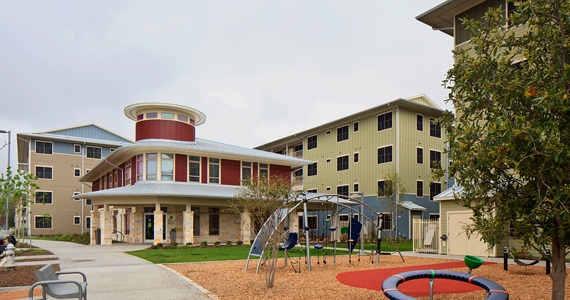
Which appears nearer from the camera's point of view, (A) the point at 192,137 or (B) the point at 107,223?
(B) the point at 107,223

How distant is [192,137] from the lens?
105ft

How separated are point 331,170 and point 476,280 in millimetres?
32080

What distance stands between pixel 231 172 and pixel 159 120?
616 centimetres

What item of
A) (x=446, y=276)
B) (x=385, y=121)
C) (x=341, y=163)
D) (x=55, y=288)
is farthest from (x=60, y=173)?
(x=446, y=276)

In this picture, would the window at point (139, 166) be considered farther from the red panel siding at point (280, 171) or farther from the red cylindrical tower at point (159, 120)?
the red panel siding at point (280, 171)

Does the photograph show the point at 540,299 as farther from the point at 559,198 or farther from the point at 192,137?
the point at 192,137

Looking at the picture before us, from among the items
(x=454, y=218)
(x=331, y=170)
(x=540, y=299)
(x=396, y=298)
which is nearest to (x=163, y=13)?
(x=396, y=298)

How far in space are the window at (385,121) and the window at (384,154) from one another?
1682mm

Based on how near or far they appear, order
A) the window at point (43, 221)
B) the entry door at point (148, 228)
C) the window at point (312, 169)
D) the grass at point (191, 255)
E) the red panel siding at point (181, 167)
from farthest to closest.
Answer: the window at point (43, 221)
the window at point (312, 169)
the entry door at point (148, 228)
the red panel siding at point (181, 167)
the grass at point (191, 255)

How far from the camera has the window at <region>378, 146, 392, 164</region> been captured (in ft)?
112

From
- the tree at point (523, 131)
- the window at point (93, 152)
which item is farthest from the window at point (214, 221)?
the window at point (93, 152)

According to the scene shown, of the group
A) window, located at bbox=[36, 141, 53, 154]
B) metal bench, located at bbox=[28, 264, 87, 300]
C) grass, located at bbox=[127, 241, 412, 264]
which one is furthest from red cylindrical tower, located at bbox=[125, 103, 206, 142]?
metal bench, located at bbox=[28, 264, 87, 300]

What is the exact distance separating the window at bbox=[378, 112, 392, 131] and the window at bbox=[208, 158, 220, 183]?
44.1 feet

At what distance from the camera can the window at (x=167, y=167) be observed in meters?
28.6
